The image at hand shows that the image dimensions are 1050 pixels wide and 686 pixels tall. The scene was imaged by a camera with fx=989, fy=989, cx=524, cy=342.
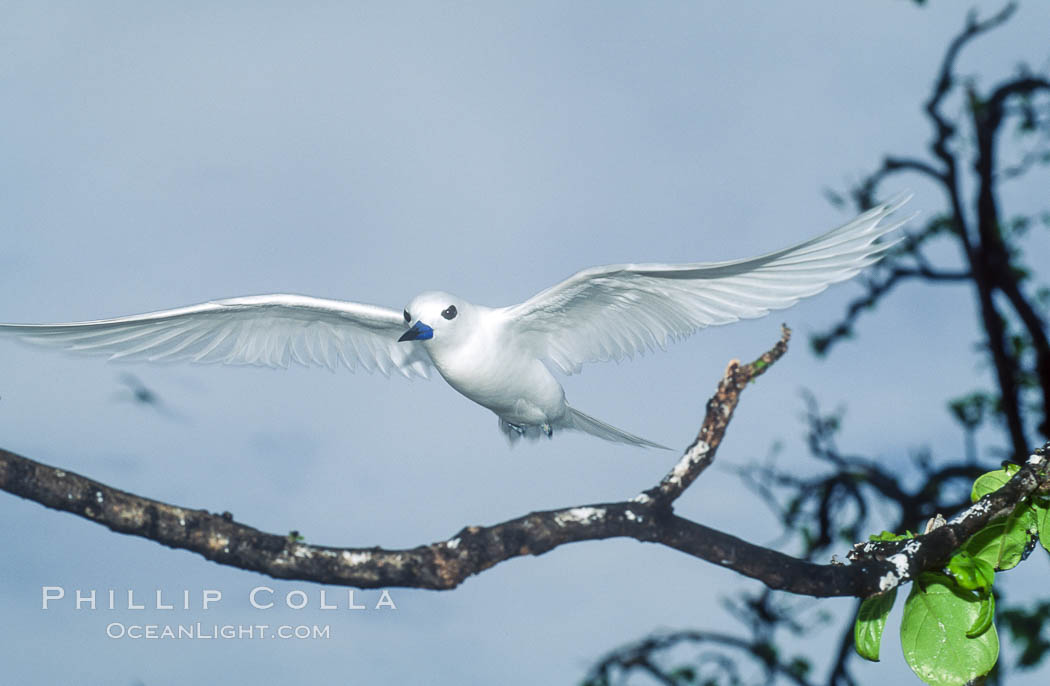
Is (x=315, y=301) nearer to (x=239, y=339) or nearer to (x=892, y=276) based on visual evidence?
(x=239, y=339)

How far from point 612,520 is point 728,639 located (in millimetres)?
1781

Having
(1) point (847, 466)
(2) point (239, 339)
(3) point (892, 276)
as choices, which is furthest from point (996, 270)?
(2) point (239, 339)

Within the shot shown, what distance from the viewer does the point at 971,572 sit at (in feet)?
6.03

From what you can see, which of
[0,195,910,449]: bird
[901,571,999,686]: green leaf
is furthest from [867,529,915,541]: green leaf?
[0,195,910,449]: bird

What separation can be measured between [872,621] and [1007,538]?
0.99 feet

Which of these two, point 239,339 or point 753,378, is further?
point 239,339

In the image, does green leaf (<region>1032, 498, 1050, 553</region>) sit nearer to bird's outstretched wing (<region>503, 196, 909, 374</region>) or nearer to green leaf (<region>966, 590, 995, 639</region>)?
green leaf (<region>966, 590, 995, 639</region>)

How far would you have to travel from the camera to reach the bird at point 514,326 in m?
2.03

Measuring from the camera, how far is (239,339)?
104 inches

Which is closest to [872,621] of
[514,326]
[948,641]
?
[948,641]

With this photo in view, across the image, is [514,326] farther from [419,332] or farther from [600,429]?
[600,429]

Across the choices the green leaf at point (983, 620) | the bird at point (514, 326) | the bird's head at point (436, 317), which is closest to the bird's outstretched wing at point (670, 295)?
the bird at point (514, 326)

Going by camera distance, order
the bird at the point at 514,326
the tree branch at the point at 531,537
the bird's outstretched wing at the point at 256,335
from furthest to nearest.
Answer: the bird's outstretched wing at the point at 256,335 < the bird at the point at 514,326 < the tree branch at the point at 531,537

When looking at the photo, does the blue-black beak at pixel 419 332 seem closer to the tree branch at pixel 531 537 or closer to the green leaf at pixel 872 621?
the tree branch at pixel 531 537
